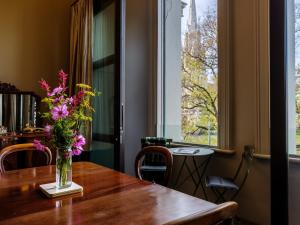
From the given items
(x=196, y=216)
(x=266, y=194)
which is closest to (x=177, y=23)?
(x=266, y=194)

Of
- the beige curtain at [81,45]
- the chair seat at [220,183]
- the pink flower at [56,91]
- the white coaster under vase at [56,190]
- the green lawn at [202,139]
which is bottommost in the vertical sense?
the chair seat at [220,183]

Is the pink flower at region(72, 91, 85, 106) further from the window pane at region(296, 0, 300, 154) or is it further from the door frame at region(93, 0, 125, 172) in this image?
the window pane at region(296, 0, 300, 154)

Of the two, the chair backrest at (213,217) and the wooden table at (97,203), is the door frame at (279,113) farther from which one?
the chair backrest at (213,217)

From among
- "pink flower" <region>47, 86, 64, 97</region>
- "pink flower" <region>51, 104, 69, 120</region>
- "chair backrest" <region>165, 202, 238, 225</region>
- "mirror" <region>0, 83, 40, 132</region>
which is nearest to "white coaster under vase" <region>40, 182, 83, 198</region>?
"pink flower" <region>51, 104, 69, 120</region>

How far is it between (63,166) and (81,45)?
270 centimetres

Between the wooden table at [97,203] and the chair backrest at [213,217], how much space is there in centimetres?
→ 27

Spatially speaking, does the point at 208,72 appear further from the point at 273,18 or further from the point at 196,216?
the point at 196,216

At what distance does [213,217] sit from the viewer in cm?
66

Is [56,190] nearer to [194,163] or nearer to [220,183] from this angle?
[220,183]

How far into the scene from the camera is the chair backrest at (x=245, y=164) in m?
2.41

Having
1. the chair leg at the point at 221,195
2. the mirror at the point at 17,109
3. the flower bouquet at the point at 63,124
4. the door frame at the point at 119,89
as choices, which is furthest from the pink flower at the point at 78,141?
the mirror at the point at 17,109

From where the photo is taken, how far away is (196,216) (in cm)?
62

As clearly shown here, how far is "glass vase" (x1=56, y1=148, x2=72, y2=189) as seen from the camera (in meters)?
1.22

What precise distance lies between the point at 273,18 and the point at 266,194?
1.51 metres
